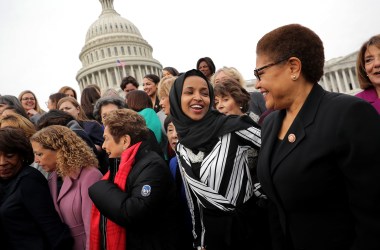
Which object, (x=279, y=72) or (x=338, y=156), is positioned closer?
(x=338, y=156)

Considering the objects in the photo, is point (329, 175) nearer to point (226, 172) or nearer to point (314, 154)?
point (314, 154)

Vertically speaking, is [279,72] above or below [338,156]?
above

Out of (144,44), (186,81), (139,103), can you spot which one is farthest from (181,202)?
(144,44)

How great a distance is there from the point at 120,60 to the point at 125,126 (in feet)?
229

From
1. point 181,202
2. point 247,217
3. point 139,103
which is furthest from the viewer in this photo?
point 139,103

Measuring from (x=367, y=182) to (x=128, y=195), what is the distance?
2.12m

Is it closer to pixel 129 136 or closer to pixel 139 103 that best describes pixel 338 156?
pixel 129 136

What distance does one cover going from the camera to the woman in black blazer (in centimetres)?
178

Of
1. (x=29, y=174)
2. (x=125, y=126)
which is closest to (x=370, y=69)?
(x=125, y=126)

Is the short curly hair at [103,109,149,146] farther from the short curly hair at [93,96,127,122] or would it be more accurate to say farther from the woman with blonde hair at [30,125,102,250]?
the short curly hair at [93,96,127,122]

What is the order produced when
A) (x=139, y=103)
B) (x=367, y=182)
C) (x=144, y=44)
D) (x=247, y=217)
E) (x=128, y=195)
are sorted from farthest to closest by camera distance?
(x=144, y=44) < (x=139, y=103) < (x=128, y=195) < (x=247, y=217) < (x=367, y=182)

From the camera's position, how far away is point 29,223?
3.39m

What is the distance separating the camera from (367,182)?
5.82 ft

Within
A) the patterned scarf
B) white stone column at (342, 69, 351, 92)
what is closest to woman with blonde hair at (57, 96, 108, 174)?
the patterned scarf
